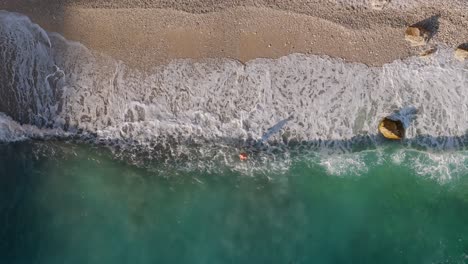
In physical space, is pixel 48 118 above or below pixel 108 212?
above

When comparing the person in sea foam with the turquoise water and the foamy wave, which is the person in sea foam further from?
the foamy wave

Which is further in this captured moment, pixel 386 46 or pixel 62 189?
pixel 62 189

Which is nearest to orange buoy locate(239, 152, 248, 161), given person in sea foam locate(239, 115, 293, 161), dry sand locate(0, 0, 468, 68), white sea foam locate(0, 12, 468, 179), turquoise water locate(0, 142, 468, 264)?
person in sea foam locate(239, 115, 293, 161)

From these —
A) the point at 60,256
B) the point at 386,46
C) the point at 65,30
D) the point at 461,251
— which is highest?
the point at 386,46

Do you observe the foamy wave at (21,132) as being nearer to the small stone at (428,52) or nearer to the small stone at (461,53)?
the small stone at (428,52)

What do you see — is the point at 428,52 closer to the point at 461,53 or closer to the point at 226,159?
the point at 461,53

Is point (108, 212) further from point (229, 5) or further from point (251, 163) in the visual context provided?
point (229, 5)

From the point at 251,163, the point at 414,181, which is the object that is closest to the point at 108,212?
the point at 251,163
